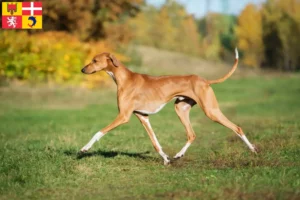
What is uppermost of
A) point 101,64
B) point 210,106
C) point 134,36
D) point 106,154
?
point 101,64

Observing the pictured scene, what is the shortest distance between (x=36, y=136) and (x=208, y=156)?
6214mm

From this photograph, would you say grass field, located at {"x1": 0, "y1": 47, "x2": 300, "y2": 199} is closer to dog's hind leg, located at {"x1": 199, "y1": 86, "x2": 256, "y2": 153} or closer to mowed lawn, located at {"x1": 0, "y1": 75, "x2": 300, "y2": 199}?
mowed lawn, located at {"x1": 0, "y1": 75, "x2": 300, "y2": 199}

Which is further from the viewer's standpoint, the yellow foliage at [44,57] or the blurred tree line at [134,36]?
the blurred tree line at [134,36]

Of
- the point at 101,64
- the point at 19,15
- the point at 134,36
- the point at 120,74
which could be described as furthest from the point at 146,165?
the point at 134,36

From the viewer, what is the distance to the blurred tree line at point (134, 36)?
28344 millimetres

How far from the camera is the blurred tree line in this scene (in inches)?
1116

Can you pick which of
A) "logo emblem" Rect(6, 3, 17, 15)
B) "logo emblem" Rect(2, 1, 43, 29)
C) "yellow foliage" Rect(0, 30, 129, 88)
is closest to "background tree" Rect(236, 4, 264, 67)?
"yellow foliage" Rect(0, 30, 129, 88)

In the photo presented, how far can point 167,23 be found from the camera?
276 feet

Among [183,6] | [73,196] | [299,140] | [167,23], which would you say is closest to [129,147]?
[299,140]

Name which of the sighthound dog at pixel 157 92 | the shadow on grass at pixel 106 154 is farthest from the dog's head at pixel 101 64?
the shadow on grass at pixel 106 154

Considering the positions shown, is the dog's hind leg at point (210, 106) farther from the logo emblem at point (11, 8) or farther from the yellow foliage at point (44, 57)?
the yellow foliage at point (44, 57)

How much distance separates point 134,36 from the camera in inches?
1443

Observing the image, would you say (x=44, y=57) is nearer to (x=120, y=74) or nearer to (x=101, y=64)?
(x=101, y=64)

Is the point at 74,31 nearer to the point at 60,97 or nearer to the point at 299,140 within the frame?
the point at 60,97
